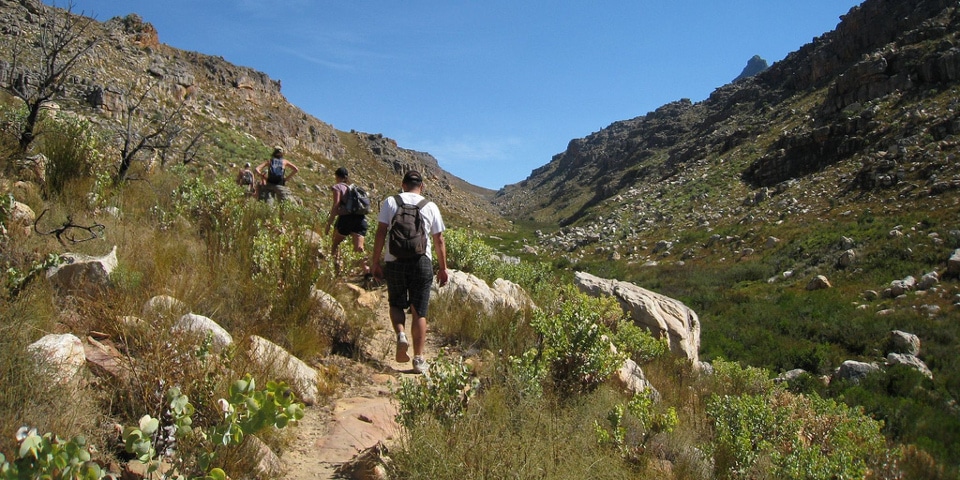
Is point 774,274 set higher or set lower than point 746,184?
lower

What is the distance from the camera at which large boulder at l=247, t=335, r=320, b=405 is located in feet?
10.3

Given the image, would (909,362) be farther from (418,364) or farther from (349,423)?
(349,423)

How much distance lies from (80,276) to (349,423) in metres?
1.94

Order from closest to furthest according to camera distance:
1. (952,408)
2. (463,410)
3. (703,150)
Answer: (463,410), (952,408), (703,150)

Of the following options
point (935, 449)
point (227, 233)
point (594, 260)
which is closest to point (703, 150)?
point (594, 260)

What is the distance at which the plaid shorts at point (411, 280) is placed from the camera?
4.42 metres

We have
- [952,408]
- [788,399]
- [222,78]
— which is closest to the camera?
[788,399]

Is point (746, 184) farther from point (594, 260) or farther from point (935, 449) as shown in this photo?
point (935, 449)

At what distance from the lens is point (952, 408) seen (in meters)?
10.3

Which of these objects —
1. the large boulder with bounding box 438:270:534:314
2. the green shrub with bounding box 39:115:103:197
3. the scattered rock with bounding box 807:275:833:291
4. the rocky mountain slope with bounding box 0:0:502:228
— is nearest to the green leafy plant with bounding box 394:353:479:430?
the large boulder with bounding box 438:270:534:314

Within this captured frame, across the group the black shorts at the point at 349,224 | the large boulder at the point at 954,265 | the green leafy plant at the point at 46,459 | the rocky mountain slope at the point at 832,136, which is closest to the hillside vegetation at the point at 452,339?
the green leafy plant at the point at 46,459

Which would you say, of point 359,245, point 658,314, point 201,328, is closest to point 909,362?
point 658,314

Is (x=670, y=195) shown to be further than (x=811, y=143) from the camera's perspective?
Yes

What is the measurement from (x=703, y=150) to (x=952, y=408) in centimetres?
4778
